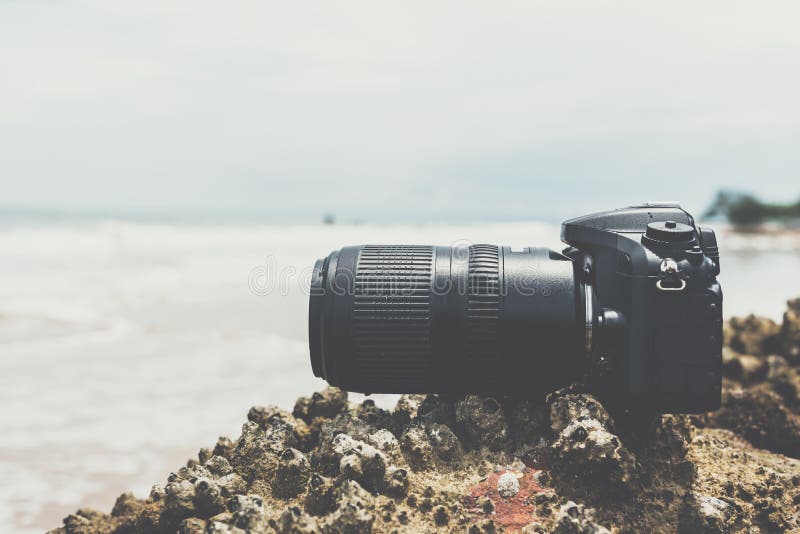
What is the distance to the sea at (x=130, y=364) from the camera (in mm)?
2543

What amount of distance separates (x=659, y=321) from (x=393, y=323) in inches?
25.4

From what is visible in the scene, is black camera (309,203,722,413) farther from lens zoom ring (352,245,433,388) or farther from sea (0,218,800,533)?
sea (0,218,800,533)

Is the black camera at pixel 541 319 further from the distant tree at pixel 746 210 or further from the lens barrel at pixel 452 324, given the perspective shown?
the distant tree at pixel 746 210

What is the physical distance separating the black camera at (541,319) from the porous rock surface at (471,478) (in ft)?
0.36

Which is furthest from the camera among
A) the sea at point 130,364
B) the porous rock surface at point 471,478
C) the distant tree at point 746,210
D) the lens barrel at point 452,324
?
the distant tree at point 746,210

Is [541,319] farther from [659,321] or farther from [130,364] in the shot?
[130,364]

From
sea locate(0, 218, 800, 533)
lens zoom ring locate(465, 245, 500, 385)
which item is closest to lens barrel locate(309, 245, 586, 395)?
lens zoom ring locate(465, 245, 500, 385)

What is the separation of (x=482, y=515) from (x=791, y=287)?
7.39 meters

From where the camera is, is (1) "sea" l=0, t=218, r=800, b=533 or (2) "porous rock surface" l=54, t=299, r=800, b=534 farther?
(1) "sea" l=0, t=218, r=800, b=533

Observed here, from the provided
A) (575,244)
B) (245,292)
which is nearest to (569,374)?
(575,244)

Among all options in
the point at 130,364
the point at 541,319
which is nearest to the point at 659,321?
the point at 541,319

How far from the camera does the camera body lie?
1494 mm

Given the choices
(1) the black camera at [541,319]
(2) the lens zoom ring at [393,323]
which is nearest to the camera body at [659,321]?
(1) the black camera at [541,319]

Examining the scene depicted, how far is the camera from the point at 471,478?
1.56 meters
